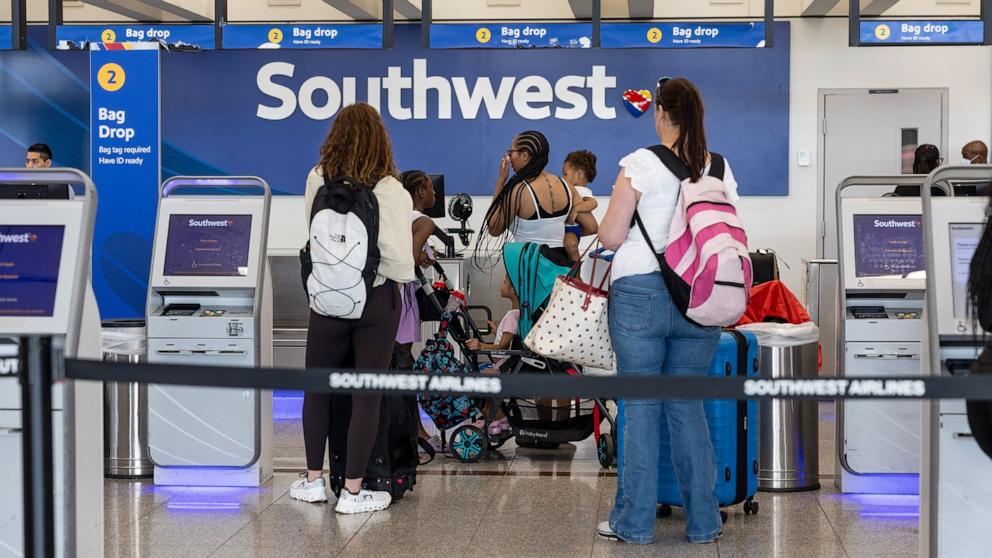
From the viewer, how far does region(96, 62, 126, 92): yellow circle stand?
25.8 feet

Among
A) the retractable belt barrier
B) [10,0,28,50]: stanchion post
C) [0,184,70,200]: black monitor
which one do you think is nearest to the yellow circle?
[10,0,28,50]: stanchion post

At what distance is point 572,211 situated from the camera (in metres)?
6.07

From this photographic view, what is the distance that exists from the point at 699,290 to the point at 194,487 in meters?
2.64

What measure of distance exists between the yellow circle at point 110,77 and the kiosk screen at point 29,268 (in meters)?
4.95

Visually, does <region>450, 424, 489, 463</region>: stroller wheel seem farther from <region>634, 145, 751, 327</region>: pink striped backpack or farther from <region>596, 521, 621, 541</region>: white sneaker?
<region>634, 145, 751, 327</region>: pink striped backpack

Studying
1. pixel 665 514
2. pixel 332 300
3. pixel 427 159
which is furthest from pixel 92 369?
pixel 427 159

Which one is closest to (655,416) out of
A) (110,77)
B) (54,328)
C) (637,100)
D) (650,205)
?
(650,205)

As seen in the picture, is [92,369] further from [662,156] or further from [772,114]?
[772,114]

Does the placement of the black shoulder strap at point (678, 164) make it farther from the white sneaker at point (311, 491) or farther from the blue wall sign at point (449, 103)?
the blue wall sign at point (449, 103)

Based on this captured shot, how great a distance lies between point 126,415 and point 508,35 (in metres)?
3.62

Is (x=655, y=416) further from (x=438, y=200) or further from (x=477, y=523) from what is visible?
(x=438, y=200)

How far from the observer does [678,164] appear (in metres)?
4.12

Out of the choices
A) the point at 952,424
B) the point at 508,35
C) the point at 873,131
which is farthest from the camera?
the point at 873,131

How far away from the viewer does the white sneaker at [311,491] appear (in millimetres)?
4938
